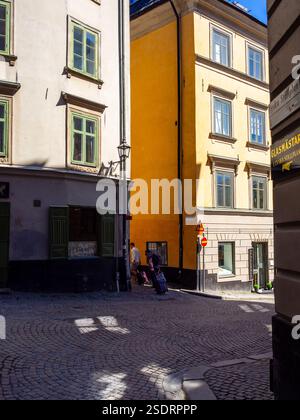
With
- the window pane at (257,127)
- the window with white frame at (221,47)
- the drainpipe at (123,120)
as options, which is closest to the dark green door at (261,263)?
the window pane at (257,127)

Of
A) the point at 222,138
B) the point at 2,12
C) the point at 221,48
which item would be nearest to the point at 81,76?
the point at 2,12

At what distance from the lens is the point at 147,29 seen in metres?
21.8

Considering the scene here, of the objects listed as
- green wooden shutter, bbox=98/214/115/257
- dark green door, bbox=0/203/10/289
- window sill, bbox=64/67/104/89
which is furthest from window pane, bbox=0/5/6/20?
green wooden shutter, bbox=98/214/115/257

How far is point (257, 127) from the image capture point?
863 inches

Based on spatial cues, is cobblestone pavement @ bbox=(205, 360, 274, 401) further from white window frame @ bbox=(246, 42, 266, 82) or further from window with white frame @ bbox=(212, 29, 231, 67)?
white window frame @ bbox=(246, 42, 266, 82)

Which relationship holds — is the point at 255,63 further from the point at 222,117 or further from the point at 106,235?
the point at 106,235

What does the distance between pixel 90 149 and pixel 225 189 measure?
7.16 m

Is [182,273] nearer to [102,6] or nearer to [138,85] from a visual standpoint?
[138,85]

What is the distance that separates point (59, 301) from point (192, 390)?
8.09m

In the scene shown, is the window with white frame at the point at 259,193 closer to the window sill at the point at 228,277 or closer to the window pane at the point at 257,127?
the window pane at the point at 257,127

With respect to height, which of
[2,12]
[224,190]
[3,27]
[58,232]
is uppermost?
[2,12]

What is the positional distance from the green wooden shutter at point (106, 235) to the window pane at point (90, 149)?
2.09 meters

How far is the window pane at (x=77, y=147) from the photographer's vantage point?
15.2 m

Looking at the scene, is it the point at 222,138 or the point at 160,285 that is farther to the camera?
the point at 222,138
